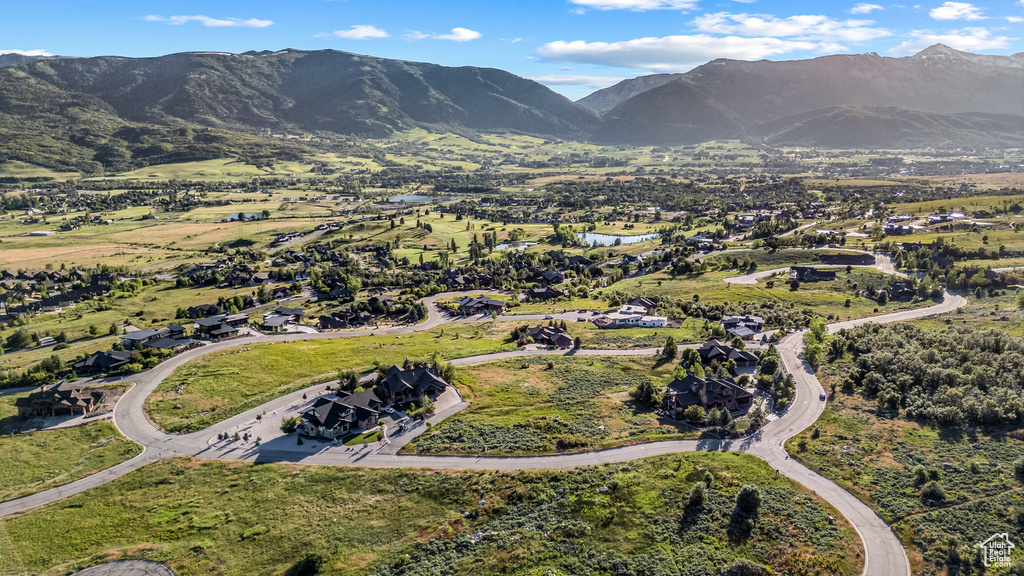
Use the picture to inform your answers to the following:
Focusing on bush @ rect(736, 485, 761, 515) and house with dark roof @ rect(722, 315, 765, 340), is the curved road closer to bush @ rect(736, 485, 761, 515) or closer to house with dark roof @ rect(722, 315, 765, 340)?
bush @ rect(736, 485, 761, 515)

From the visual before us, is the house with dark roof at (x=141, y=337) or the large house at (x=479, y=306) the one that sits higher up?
the house with dark roof at (x=141, y=337)

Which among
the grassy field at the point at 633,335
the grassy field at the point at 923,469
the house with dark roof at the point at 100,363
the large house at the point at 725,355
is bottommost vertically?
the grassy field at the point at 923,469

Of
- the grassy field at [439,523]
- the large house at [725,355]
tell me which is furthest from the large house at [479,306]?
the grassy field at [439,523]

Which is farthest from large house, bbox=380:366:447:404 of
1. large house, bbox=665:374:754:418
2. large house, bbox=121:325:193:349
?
large house, bbox=121:325:193:349

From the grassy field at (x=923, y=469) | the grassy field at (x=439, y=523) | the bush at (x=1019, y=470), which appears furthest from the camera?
the bush at (x=1019, y=470)

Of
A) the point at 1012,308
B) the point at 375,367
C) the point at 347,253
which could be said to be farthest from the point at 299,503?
the point at 347,253

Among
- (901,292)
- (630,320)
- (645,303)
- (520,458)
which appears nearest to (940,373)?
(630,320)

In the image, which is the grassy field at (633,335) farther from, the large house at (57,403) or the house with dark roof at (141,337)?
the house with dark roof at (141,337)

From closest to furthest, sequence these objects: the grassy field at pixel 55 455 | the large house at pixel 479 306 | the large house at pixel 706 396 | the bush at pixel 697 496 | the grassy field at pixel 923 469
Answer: the grassy field at pixel 923 469, the bush at pixel 697 496, the grassy field at pixel 55 455, the large house at pixel 706 396, the large house at pixel 479 306
